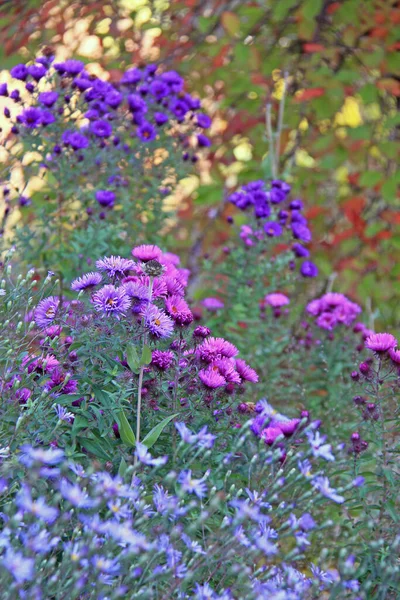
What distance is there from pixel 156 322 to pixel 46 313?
11.6 inches

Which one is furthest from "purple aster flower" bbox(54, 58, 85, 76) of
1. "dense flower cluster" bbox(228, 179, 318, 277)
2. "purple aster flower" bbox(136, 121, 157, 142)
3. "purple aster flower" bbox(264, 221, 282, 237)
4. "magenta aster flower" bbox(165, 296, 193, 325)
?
"magenta aster flower" bbox(165, 296, 193, 325)

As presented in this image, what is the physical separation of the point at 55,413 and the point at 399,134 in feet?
12.5

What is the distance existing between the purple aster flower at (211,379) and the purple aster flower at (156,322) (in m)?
0.14

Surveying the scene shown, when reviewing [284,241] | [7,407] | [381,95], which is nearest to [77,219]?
[284,241]

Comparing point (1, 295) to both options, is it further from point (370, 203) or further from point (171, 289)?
point (370, 203)

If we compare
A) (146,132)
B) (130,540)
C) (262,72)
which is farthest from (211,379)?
(262,72)

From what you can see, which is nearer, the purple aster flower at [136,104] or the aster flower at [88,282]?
the aster flower at [88,282]

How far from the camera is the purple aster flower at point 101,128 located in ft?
10.6

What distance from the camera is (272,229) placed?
132 inches

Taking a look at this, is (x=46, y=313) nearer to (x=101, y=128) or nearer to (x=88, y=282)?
(x=88, y=282)

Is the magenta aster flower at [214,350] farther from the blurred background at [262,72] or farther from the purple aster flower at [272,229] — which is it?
the blurred background at [262,72]

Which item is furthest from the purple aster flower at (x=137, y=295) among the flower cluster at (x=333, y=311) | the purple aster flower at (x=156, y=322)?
the flower cluster at (x=333, y=311)

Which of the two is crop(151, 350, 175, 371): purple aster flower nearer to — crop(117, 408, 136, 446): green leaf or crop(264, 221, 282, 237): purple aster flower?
crop(117, 408, 136, 446): green leaf

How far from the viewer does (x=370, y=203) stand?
5.55 metres
